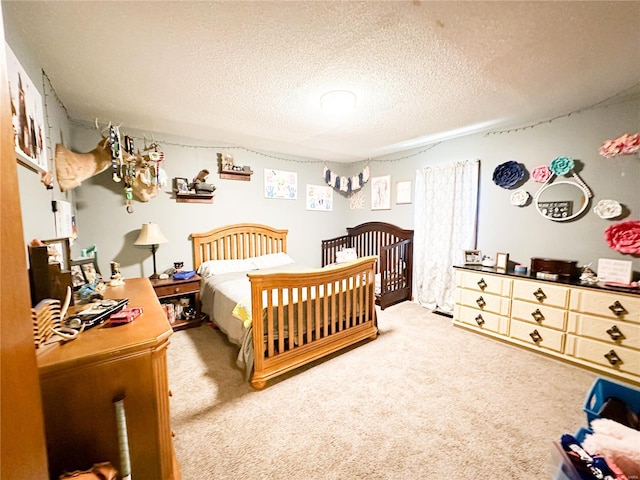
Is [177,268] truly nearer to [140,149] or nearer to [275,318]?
[140,149]

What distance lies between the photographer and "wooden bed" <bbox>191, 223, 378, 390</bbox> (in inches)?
79.0

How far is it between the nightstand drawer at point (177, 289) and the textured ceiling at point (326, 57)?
1.82 metres

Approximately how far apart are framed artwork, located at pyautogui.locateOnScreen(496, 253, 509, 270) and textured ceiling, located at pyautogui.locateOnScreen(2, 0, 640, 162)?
150 centimetres

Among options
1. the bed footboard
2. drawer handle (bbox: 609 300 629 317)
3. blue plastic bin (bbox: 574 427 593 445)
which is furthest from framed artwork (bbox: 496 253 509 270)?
blue plastic bin (bbox: 574 427 593 445)

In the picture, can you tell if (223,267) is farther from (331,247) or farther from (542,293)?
(542,293)

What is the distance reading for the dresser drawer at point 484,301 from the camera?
9.10 ft

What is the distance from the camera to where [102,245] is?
9.67ft

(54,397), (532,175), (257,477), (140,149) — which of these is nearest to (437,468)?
(257,477)

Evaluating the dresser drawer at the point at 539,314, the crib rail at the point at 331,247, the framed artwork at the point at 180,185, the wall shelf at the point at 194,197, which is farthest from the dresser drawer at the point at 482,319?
the framed artwork at the point at 180,185

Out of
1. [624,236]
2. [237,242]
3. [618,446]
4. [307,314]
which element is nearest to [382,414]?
[307,314]

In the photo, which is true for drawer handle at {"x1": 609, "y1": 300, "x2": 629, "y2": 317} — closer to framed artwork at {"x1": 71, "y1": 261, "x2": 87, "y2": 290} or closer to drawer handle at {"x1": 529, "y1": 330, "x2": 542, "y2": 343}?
drawer handle at {"x1": 529, "y1": 330, "x2": 542, "y2": 343}

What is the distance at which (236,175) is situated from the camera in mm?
3797

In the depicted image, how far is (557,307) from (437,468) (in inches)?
78.8

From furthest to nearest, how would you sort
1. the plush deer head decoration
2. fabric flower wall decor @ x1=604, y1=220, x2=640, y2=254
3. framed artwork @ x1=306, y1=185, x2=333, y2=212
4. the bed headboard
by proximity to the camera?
framed artwork @ x1=306, y1=185, x2=333, y2=212
the bed headboard
fabric flower wall decor @ x1=604, y1=220, x2=640, y2=254
the plush deer head decoration
